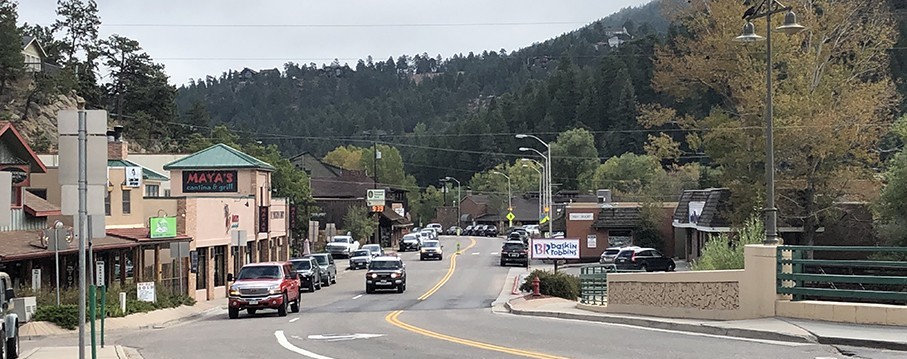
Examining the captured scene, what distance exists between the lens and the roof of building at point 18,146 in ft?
109

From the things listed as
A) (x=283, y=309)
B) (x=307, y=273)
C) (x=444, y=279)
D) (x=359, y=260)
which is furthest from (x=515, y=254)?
(x=283, y=309)

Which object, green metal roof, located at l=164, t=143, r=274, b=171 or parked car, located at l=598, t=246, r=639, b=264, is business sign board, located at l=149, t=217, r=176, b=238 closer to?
green metal roof, located at l=164, t=143, r=274, b=171

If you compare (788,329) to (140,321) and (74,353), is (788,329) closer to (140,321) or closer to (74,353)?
(74,353)

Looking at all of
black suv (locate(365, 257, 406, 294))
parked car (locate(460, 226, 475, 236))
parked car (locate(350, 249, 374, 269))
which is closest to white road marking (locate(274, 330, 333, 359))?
black suv (locate(365, 257, 406, 294))

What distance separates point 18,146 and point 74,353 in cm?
1587

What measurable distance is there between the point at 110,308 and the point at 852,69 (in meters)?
31.4

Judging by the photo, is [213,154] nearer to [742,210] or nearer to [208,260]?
[208,260]

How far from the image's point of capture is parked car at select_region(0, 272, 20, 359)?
17547mm

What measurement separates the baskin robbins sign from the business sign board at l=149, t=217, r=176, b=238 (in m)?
15.0

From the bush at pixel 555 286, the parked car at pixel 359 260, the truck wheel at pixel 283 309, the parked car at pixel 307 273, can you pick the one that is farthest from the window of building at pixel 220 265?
the parked car at pixel 359 260

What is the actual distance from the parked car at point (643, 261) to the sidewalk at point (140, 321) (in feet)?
78.1

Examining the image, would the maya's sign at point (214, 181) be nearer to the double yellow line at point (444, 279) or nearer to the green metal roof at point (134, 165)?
the green metal roof at point (134, 165)

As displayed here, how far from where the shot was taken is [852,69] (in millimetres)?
44500

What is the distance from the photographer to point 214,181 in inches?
2302
